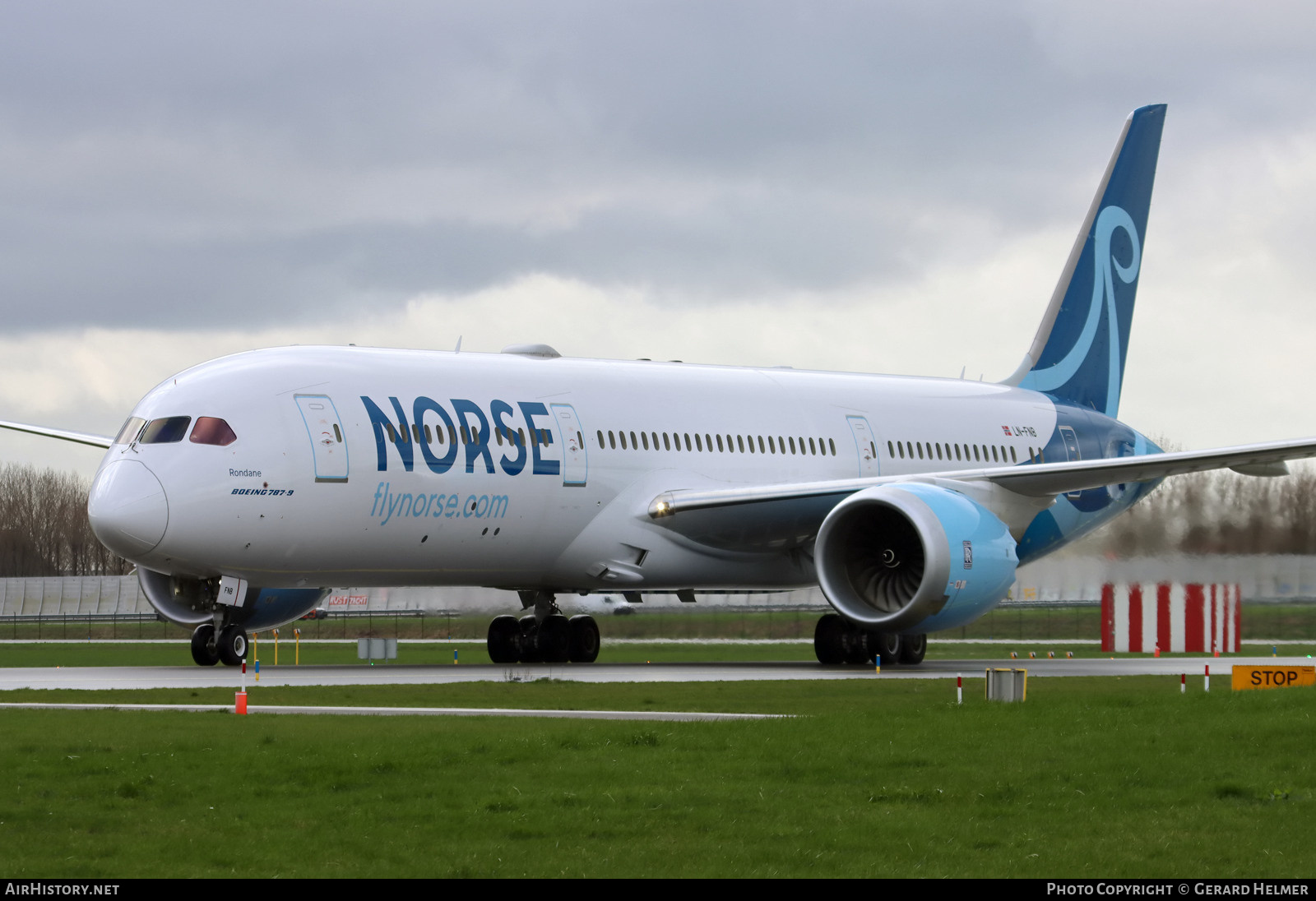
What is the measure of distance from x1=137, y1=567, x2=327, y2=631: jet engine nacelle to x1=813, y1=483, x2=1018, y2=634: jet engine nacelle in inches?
336

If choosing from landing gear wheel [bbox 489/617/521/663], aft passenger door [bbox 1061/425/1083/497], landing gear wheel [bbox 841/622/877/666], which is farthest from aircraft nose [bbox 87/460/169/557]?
aft passenger door [bbox 1061/425/1083/497]

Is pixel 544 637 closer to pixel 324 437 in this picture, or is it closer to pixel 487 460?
pixel 487 460

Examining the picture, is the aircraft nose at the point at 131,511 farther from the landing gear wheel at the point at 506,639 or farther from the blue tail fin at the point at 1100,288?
the blue tail fin at the point at 1100,288

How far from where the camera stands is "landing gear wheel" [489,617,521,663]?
31.4m

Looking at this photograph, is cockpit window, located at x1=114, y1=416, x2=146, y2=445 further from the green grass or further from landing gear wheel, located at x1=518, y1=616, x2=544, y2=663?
landing gear wheel, located at x1=518, y1=616, x2=544, y2=663

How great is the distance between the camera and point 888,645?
29.9m

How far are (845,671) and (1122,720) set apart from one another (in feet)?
37.1

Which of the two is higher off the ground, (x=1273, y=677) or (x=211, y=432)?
(x=211, y=432)

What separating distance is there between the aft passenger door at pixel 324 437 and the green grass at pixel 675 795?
7963 mm

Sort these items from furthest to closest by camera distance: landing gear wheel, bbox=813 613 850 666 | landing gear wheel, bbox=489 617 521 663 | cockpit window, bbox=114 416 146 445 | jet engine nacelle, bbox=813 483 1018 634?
1. landing gear wheel, bbox=489 617 521 663
2. landing gear wheel, bbox=813 613 850 666
3. jet engine nacelle, bbox=813 483 1018 634
4. cockpit window, bbox=114 416 146 445

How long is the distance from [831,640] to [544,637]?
4.95m

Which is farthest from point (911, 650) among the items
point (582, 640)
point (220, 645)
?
point (220, 645)

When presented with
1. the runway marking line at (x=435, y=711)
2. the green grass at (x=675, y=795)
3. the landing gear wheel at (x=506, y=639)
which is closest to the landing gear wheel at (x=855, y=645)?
the landing gear wheel at (x=506, y=639)

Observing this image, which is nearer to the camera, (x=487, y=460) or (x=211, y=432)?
(x=211, y=432)
